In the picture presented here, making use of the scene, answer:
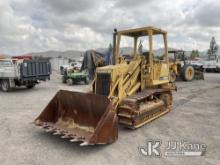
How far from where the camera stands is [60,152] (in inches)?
184

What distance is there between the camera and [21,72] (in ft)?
41.2

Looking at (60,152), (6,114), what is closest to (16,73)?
(6,114)

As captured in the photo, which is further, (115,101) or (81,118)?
(115,101)

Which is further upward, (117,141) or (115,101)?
(115,101)

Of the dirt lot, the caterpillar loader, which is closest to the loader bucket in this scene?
the caterpillar loader

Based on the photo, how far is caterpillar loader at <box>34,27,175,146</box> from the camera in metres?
4.93

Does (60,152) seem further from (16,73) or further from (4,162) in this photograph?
(16,73)
